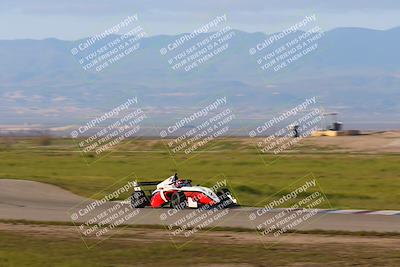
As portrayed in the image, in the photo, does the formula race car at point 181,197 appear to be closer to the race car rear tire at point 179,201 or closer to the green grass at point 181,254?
the race car rear tire at point 179,201

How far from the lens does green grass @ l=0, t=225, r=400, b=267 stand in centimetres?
A: 2059

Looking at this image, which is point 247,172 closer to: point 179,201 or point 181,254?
point 179,201

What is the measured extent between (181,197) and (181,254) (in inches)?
427

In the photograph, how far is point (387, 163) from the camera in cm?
5806

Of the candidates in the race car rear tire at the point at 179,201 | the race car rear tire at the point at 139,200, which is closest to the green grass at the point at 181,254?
the race car rear tire at the point at 179,201

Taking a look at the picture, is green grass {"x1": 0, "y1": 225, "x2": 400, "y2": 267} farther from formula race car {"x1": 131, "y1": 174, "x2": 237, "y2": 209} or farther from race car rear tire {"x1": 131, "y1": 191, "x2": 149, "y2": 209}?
race car rear tire {"x1": 131, "y1": 191, "x2": 149, "y2": 209}

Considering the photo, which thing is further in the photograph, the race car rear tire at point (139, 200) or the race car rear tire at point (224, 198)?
the race car rear tire at point (139, 200)

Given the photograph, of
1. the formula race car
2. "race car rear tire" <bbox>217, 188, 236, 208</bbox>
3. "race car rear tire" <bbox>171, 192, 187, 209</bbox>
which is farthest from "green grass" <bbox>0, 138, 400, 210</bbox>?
"race car rear tire" <bbox>171, 192, 187, 209</bbox>

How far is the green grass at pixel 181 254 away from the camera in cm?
2059

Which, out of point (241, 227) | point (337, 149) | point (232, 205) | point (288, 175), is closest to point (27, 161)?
point (288, 175)

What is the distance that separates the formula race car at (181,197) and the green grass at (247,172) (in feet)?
9.86

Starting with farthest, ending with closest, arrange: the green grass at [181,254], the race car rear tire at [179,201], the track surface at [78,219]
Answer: the race car rear tire at [179,201] < the track surface at [78,219] < the green grass at [181,254]

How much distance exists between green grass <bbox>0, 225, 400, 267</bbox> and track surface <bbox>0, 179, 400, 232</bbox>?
4.02m

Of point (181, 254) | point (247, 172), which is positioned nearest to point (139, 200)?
point (181, 254)
